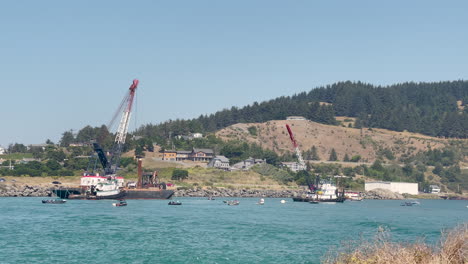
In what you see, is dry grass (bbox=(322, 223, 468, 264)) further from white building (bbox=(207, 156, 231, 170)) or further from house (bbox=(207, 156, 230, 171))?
white building (bbox=(207, 156, 231, 170))

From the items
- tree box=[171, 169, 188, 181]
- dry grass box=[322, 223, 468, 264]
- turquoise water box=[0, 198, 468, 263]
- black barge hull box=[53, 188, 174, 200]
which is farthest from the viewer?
tree box=[171, 169, 188, 181]

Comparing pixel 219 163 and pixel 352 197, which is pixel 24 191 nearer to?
pixel 219 163

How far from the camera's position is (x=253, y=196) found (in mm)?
153125

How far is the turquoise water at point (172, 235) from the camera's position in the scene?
46.0 m

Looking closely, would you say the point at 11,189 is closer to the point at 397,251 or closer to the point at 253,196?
the point at 253,196

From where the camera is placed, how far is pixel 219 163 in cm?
18750

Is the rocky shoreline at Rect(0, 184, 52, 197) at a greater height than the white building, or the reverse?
the white building

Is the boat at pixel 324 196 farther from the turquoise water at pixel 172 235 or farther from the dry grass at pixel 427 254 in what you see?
the dry grass at pixel 427 254

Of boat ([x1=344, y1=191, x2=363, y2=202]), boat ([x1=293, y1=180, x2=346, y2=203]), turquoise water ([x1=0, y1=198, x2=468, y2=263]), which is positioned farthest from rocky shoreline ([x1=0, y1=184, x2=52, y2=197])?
boat ([x1=344, y1=191, x2=363, y2=202])

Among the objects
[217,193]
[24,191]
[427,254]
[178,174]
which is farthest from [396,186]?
[427,254]

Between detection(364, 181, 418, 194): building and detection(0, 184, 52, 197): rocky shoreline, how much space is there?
341 feet

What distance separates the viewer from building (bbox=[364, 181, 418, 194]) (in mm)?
187500

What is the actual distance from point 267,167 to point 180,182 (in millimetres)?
39082

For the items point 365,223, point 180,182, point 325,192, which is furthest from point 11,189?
point 365,223
